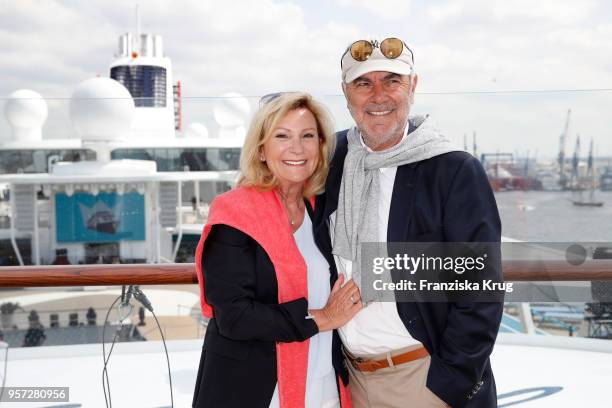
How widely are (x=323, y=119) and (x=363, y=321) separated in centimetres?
56

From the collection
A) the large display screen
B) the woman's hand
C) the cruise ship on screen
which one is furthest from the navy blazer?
the large display screen

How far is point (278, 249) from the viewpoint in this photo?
4.76 ft

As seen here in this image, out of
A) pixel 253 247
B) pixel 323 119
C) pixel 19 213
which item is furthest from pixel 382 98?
pixel 19 213

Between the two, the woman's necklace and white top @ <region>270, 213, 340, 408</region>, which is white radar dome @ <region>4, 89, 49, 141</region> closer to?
the woman's necklace

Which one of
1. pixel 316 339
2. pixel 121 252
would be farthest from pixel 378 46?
pixel 121 252

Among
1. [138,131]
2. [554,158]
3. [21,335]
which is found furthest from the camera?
[138,131]

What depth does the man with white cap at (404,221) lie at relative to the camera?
1.38 m

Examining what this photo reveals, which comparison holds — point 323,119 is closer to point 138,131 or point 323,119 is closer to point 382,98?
point 382,98

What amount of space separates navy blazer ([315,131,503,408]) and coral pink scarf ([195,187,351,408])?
0.40 feet

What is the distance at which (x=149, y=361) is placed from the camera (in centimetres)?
277

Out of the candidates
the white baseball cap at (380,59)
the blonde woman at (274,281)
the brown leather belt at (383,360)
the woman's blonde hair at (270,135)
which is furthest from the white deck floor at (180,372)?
the white baseball cap at (380,59)

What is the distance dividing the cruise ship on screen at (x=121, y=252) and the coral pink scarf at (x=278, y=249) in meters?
0.75

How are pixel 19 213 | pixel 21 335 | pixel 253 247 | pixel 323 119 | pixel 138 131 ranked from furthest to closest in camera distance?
pixel 138 131 < pixel 19 213 < pixel 21 335 < pixel 323 119 < pixel 253 247

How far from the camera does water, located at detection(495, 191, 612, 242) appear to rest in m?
2.81
